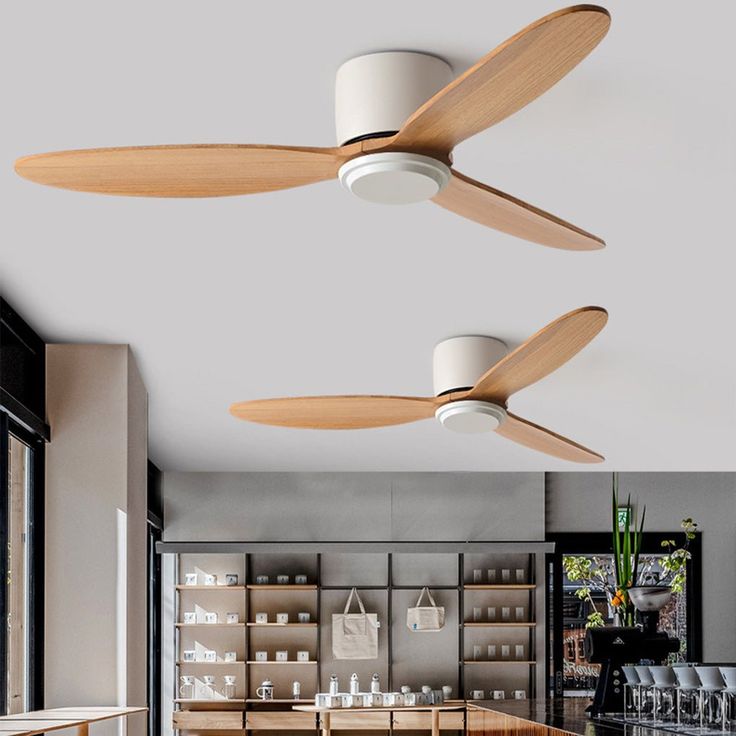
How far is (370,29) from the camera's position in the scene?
2492 mm

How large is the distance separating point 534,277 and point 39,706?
265cm

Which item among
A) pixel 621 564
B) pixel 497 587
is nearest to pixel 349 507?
pixel 497 587

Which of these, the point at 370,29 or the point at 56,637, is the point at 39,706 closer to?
the point at 56,637

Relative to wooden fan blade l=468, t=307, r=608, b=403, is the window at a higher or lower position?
lower

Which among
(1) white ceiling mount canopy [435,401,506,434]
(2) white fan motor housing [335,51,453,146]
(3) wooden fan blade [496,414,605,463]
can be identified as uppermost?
(2) white fan motor housing [335,51,453,146]

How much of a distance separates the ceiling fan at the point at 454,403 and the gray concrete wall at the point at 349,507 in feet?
15.2

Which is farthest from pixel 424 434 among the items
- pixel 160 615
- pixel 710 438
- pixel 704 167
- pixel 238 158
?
pixel 238 158

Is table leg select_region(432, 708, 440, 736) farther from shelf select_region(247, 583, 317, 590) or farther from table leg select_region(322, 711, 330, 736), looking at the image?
A: shelf select_region(247, 583, 317, 590)

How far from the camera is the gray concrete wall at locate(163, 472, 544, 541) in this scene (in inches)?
397

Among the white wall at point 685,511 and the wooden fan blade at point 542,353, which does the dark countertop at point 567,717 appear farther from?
the white wall at point 685,511

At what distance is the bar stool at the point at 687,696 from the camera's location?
4.62 m

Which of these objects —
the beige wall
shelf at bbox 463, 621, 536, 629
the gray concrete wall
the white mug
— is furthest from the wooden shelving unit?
the beige wall

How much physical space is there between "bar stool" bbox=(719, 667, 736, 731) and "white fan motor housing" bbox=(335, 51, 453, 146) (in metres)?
2.66

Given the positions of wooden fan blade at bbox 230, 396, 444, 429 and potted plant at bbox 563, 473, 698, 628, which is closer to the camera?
wooden fan blade at bbox 230, 396, 444, 429
